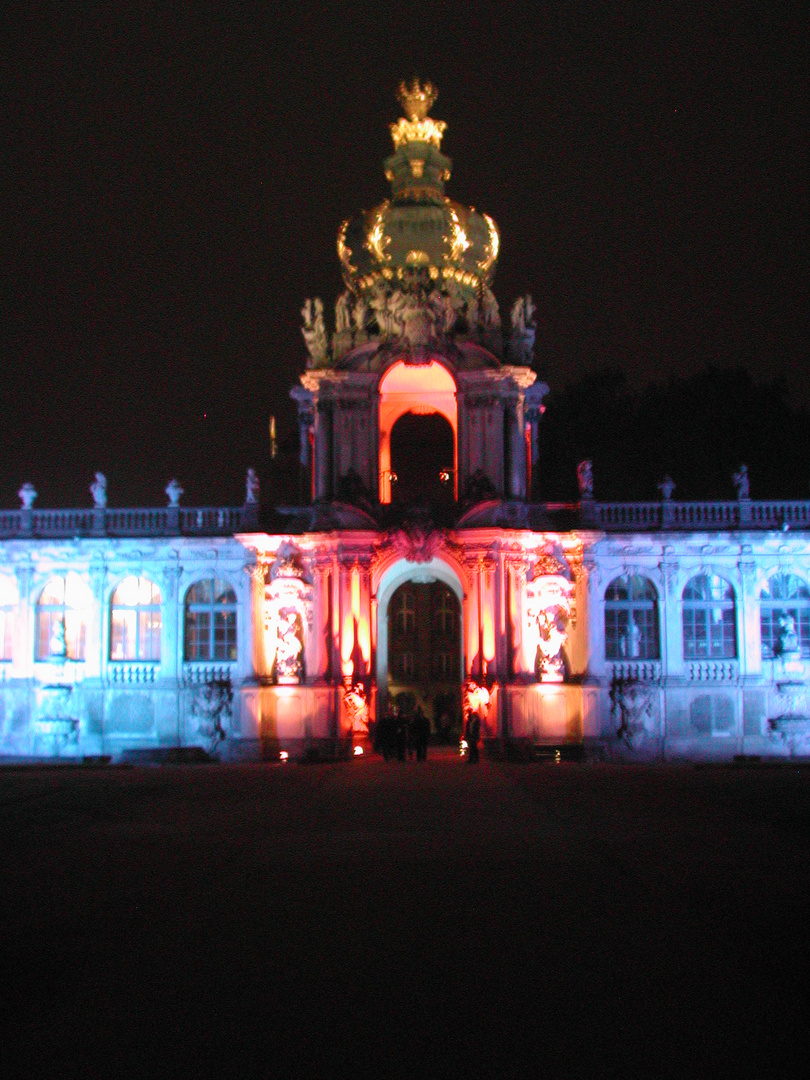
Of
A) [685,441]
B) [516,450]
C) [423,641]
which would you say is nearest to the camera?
[516,450]

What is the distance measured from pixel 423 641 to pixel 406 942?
2116 inches

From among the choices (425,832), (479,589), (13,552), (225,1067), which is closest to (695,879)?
(425,832)

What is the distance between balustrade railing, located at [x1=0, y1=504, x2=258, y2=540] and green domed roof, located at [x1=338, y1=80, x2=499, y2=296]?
28.4 ft

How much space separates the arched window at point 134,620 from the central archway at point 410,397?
7779mm

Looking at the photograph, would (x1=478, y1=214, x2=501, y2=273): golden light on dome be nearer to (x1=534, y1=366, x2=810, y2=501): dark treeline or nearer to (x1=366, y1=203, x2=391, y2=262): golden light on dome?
(x1=366, y1=203, x2=391, y2=262): golden light on dome

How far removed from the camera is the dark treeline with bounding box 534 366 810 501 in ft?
178

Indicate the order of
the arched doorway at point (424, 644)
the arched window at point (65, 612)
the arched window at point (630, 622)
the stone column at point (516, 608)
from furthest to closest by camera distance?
the arched doorway at point (424, 644) < the arched window at point (65, 612) < the arched window at point (630, 622) < the stone column at point (516, 608)

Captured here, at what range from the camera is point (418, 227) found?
4394 centimetres

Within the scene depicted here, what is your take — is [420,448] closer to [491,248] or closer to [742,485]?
[491,248]

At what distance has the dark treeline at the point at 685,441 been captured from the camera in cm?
5438

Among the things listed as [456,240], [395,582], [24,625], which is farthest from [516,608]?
[24,625]

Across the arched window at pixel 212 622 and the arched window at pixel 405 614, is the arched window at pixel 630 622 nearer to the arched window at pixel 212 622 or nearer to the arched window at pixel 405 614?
the arched window at pixel 212 622

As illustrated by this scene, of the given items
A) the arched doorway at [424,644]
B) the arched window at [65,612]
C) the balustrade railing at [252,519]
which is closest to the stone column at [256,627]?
the balustrade railing at [252,519]

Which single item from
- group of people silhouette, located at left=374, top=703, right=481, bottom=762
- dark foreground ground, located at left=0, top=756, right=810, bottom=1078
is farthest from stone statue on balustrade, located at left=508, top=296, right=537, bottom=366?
dark foreground ground, located at left=0, top=756, right=810, bottom=1078
